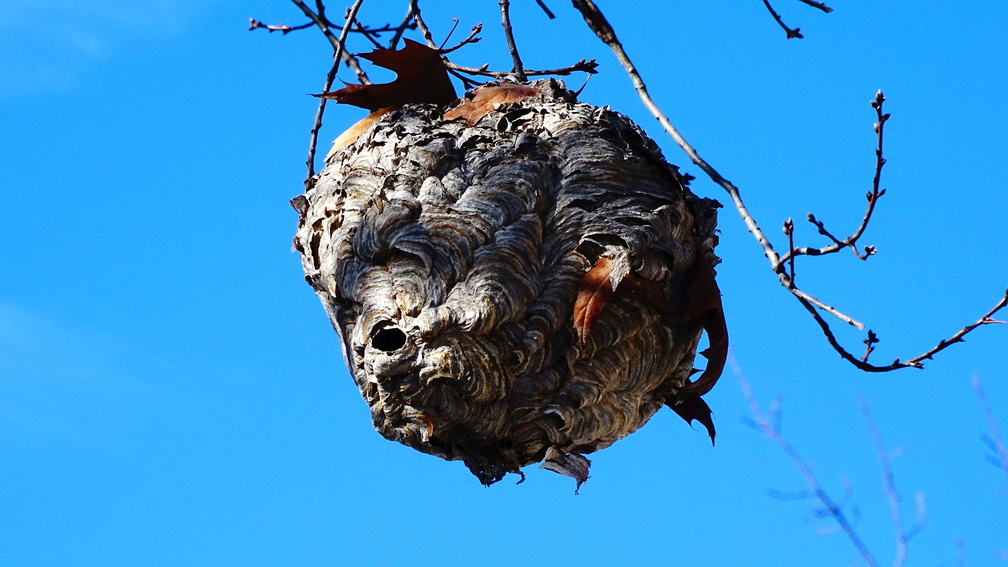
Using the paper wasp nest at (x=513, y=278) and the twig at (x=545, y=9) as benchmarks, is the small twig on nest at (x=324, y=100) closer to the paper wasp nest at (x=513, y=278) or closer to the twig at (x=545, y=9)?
the paper wasp nest at (x=513, y=278)

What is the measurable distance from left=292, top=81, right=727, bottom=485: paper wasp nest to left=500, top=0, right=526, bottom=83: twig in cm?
23

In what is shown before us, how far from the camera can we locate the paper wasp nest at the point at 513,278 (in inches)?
113

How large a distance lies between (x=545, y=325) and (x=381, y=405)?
1.28 feet

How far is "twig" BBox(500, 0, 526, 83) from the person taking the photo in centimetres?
354

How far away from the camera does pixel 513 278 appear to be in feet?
9.66

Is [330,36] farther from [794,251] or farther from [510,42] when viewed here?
[794,251]

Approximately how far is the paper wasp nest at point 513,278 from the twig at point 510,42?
233mm

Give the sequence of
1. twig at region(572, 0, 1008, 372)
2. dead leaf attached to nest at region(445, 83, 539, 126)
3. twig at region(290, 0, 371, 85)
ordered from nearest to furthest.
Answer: twig at region(572, 0, 1008, 372) → dead leaf attached to nest at region(445, 83, 539, 126) → twig at region(290, 0, 371, 85)

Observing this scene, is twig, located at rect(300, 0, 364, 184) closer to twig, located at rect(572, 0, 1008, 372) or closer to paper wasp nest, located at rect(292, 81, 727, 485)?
paper wasp nest, located at rect(292, 81, 727, 485)

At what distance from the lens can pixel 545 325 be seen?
2943 millimetres

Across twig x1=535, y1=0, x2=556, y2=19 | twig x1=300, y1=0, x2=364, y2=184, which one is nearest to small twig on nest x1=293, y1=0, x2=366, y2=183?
twig x1=300, y1=0, x2=364, y2=184

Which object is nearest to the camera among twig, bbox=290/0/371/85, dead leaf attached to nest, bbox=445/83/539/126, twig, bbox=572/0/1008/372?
twig, bbox=572/0/1008/372

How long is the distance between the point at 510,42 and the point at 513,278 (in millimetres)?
912

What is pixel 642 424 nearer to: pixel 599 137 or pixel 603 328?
pixel 603 328
